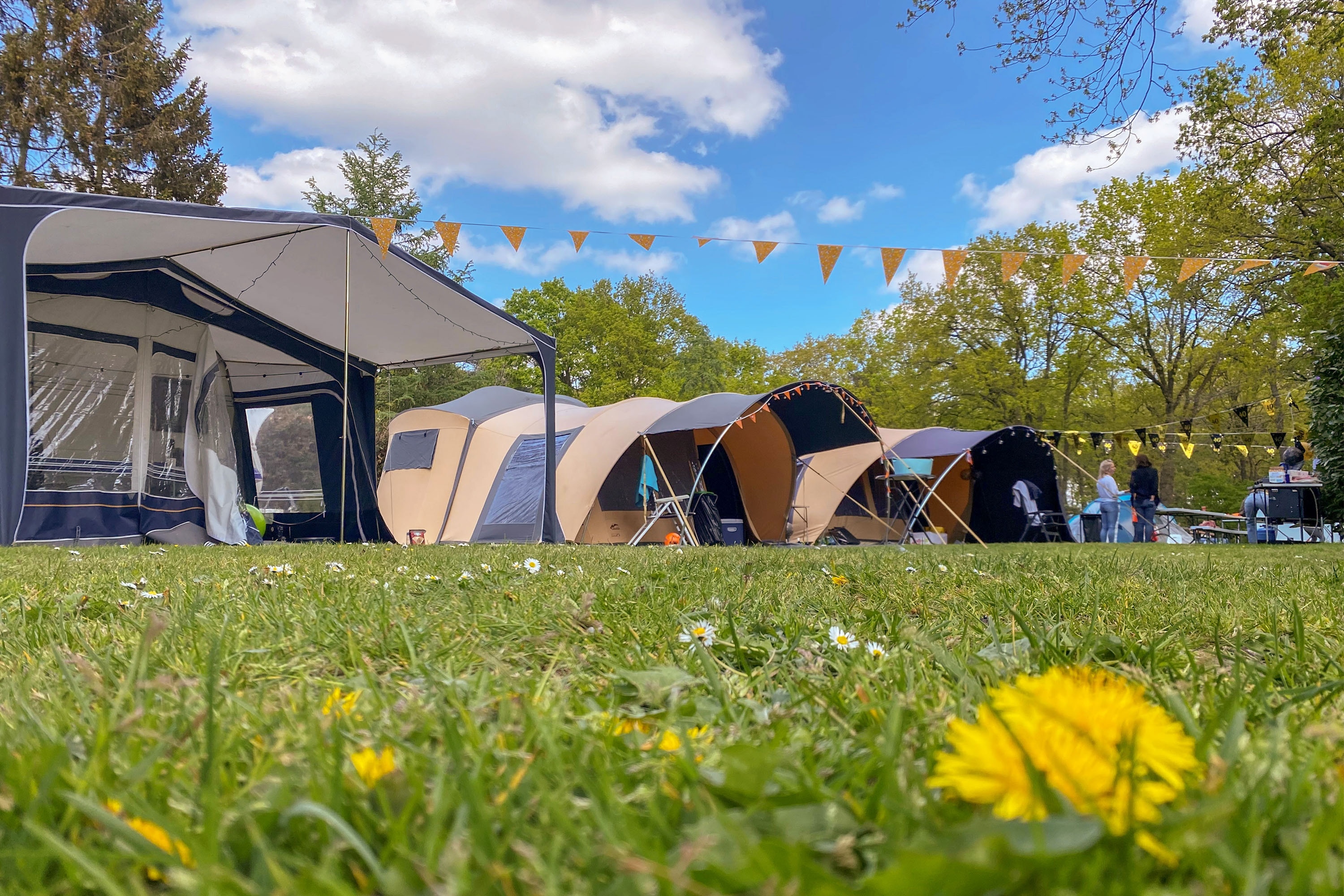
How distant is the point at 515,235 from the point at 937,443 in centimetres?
726

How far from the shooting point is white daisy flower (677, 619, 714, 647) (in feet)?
4.66

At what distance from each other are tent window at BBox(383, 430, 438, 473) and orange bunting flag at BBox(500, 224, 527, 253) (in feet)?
10.1

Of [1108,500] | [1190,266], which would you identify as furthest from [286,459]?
[1108,500]

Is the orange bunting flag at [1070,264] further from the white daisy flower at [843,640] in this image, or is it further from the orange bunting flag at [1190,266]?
the white daisy flower at [843,640]

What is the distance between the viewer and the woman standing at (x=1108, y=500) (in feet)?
40.3

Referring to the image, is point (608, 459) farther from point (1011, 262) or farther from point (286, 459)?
point (1011, 262)

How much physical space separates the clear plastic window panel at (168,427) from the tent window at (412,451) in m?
3.15

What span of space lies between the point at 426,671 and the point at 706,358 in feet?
109

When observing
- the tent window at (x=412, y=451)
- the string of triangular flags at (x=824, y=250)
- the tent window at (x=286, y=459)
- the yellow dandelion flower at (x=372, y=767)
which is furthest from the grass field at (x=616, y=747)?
the tent window at (x=412, y=451)

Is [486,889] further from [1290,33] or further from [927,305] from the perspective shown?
[927,305]

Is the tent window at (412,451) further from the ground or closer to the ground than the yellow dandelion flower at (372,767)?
further from the ground

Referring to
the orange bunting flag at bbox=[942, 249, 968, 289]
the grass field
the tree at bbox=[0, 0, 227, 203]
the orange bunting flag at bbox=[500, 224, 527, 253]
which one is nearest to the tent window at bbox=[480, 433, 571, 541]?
the orange bunting flag at bbox=[500, 224, 527, 253]

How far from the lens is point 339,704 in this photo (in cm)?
98

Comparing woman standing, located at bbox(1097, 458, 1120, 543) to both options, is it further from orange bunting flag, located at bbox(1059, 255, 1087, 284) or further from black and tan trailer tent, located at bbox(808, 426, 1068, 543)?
orange bunting flag, located at bbox(1059, 255, 1087, 284)
